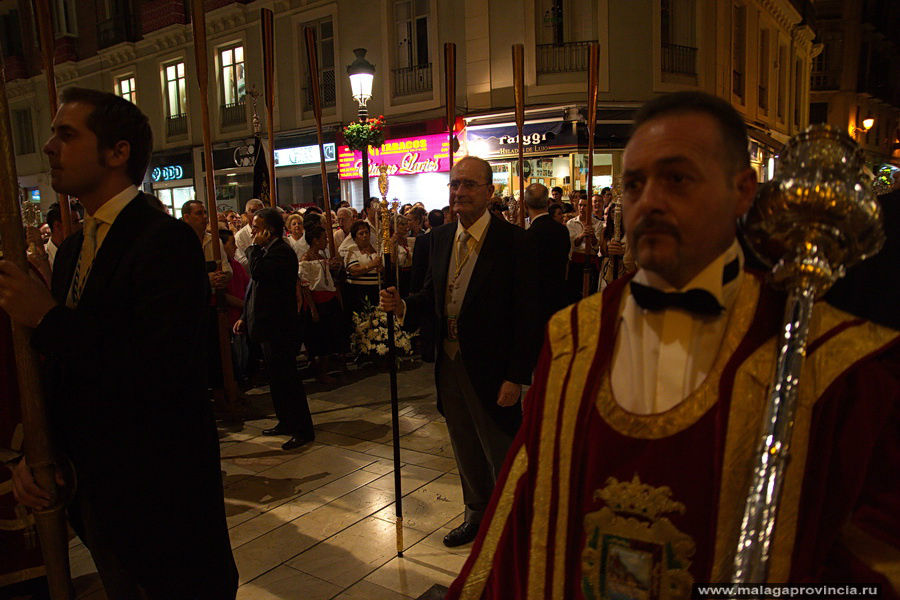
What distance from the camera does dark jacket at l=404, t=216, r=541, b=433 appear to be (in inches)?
137

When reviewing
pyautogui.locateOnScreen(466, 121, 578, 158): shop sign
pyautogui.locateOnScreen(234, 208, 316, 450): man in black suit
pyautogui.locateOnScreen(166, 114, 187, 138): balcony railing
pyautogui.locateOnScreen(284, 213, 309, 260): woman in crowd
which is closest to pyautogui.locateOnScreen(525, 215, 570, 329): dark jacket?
pyautogui.locateOnScreen(234, 208, 316, 450): man in black suit

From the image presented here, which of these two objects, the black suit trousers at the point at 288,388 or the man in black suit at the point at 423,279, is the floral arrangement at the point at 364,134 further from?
the man in black suit at the point at 423,279

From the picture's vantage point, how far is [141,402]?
2137mm

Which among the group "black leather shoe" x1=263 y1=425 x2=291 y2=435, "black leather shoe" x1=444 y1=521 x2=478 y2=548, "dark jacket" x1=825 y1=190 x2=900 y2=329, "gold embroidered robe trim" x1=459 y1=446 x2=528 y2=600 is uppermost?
"dark jacket" x1=825 y1=190 x2=900 y2=329

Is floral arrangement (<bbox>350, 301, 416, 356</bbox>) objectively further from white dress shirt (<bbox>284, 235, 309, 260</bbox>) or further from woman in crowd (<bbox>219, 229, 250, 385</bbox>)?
woman in crowd (<bbox>219, 229, 250, 385</bbox>)

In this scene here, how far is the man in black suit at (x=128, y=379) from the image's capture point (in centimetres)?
208

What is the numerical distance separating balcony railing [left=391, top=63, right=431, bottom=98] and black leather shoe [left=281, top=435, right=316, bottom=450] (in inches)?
496

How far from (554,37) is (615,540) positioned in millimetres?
15451

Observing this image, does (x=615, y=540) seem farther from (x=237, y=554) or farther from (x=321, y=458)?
(x=321, y=458)

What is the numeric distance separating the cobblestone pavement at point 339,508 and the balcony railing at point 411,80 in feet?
38.8

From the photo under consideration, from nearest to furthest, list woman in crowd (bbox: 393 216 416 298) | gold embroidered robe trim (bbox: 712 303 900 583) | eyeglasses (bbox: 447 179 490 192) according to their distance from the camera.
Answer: gold embroidered robe trim (bbox: 712 303 900 583) < eyeglasses (bbox: 447 179 490 192) < woman in crowd (bbox: 393 216 416 298)

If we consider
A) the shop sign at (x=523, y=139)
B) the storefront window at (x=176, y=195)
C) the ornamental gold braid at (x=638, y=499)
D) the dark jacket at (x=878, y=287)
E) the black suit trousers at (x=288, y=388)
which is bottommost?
the black suit trousers at (x=288, y=388)

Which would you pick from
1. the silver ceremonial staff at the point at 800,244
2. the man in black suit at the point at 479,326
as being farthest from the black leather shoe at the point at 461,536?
the silver ceremonial staff at the point at 800,244

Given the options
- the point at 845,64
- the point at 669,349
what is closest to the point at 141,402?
the point at 669,349
